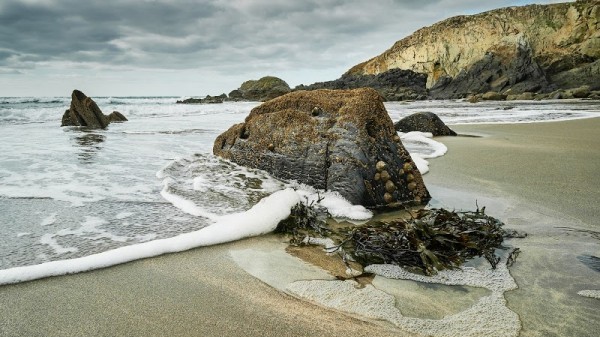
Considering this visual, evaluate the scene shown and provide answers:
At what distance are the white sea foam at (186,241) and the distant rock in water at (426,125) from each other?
272 inches

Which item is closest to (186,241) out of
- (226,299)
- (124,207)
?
(226,299)

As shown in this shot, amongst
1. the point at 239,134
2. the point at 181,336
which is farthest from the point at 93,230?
the point at 239,134

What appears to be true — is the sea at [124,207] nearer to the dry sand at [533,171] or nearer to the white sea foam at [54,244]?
the white sea foam at [54,244]

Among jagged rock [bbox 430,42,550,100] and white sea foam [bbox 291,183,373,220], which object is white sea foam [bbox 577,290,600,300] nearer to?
white sea foam [bbox 291,183,373,220]

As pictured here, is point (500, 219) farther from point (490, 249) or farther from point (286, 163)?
point (286, 163)

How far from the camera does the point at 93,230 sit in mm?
2832

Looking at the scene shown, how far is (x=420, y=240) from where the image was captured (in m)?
2.46

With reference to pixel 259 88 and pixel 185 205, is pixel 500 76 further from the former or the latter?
pixel 185 205

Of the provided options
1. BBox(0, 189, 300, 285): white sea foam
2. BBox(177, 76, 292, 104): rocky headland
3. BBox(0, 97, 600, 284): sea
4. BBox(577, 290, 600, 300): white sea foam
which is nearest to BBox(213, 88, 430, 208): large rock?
BBox(0, 97, 600, 284): sea

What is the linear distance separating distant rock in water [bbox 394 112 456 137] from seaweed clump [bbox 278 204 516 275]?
682 cm

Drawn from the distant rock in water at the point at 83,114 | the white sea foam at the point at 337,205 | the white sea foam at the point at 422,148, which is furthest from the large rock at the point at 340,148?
the distant rock in water at the point at 83,114

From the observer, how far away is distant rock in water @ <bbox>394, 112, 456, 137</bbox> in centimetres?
930

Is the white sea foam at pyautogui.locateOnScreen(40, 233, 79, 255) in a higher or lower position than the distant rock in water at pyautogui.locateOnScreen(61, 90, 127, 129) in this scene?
lower

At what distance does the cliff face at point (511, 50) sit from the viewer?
42125mm
